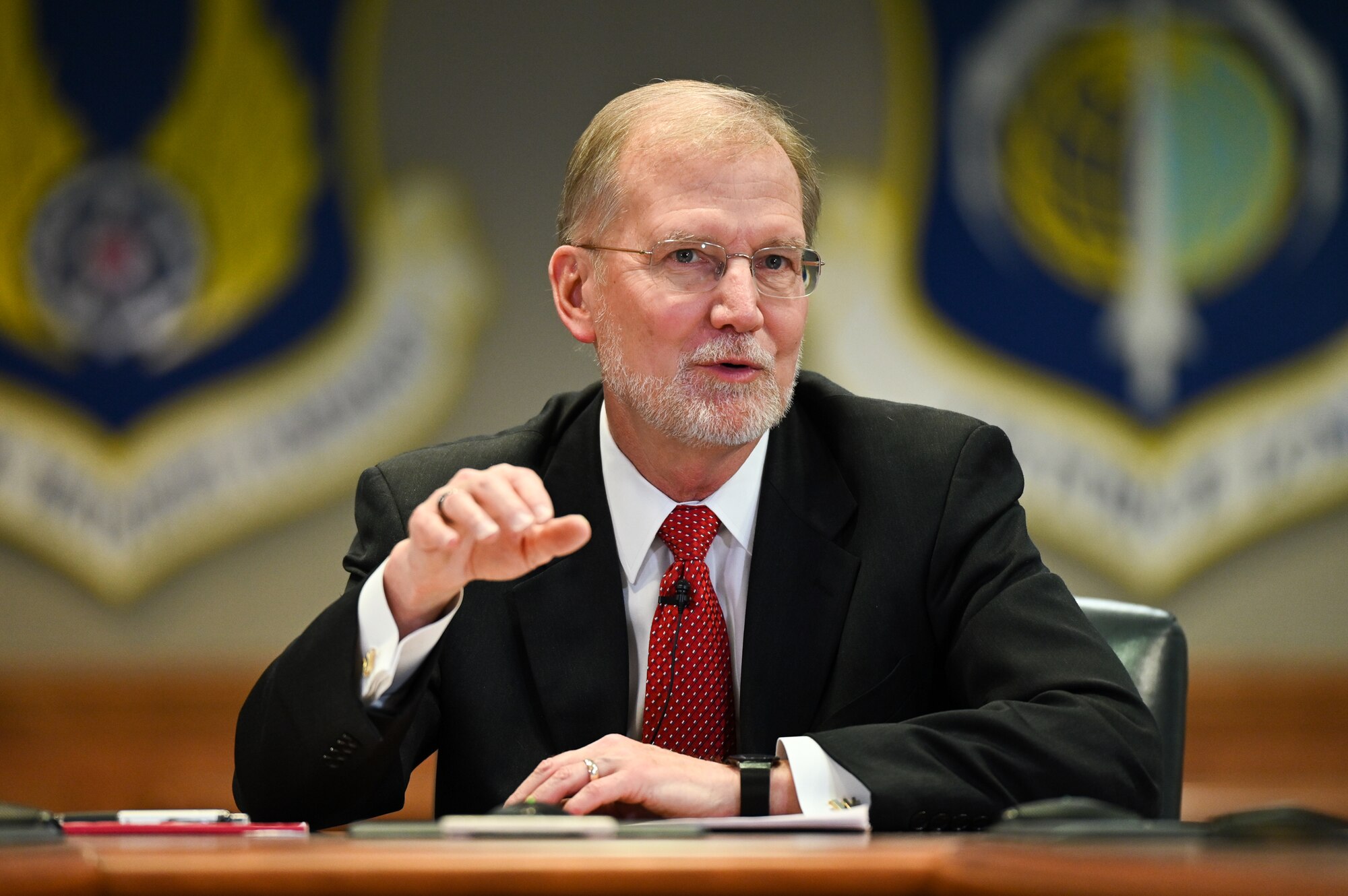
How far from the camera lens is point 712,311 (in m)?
2.04

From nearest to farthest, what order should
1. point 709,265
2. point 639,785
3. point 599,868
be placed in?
point 599,868, point 639,785, point 709,265

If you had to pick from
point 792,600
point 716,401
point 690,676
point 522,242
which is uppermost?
point 522,242

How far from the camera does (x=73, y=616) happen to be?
3.95m

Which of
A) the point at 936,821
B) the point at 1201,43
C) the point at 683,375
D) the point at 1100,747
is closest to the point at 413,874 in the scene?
the point at 936,821

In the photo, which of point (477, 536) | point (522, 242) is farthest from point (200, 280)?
point (477, 536)

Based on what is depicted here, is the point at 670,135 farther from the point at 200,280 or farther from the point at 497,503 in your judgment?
the point at 200,280

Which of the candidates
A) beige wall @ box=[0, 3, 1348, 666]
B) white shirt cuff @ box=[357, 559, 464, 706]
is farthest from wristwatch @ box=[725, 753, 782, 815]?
beige wall @ box=[0, 3, 1348, 666]

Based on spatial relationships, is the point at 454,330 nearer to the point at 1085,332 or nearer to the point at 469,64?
the point at 469,64

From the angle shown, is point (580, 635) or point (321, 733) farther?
point (580, 635)

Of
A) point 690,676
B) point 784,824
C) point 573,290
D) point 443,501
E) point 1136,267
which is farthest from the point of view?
point 1136,267

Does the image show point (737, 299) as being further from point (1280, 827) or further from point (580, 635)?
point (1280, 827)

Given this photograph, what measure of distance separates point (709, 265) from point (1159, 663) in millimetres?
858

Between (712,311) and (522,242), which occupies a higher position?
(522,242)

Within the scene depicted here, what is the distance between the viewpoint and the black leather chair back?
203 cm
